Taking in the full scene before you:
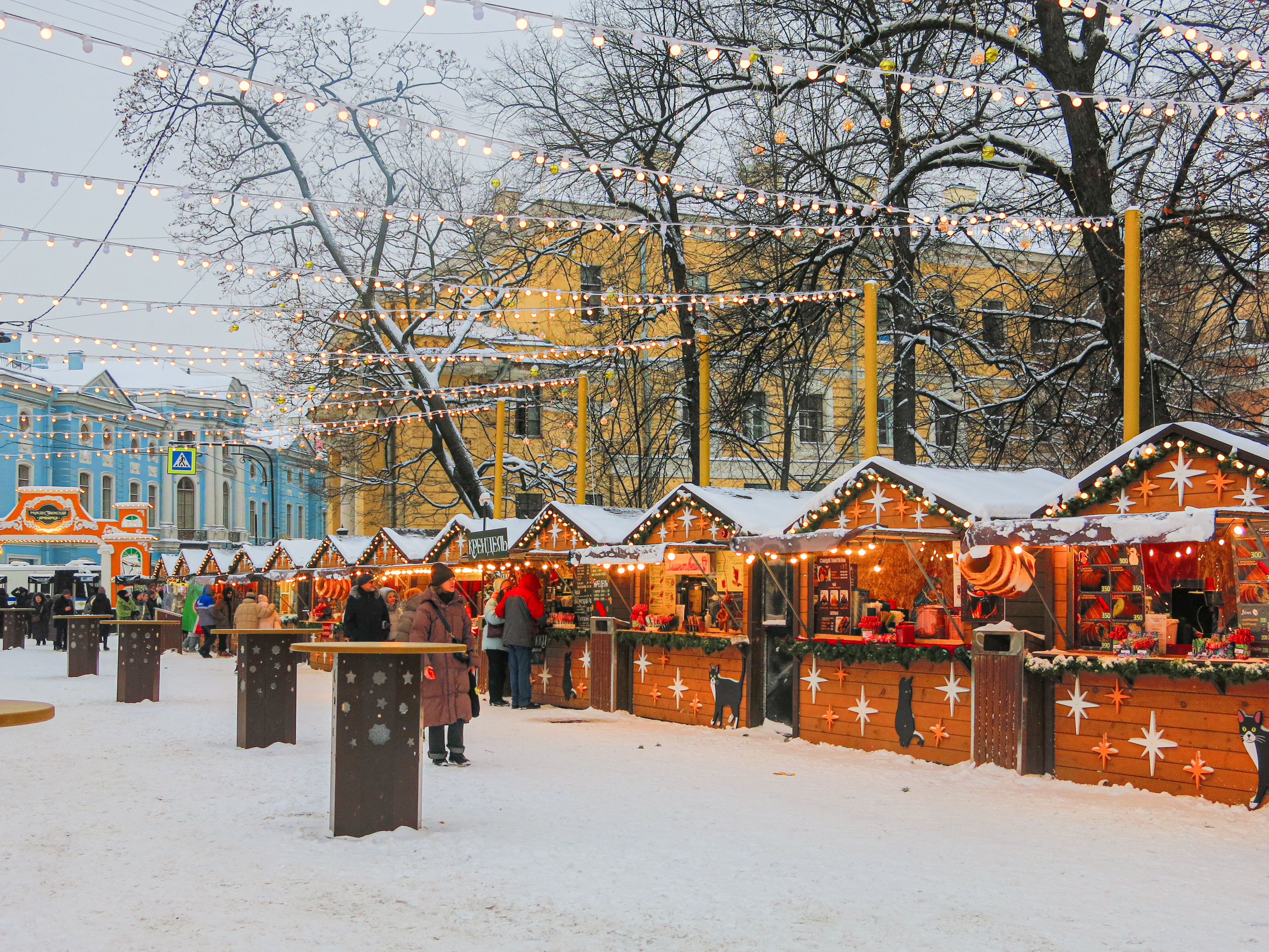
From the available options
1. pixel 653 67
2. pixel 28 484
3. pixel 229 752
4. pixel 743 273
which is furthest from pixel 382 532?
pixel 28 484

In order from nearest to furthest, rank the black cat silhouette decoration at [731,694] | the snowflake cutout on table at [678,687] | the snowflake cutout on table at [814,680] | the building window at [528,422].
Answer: the snowflake cutout on table at [814,680]
the black cat silhouette decoration at [731,694]
the snowflake cutout on table at [678,687]
the building window at [528,422]

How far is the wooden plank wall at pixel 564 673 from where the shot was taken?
16188mm

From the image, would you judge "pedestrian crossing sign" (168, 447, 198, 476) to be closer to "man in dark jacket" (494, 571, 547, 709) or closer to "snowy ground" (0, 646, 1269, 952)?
"man in dark jacket" (494, 571, 547, 709)

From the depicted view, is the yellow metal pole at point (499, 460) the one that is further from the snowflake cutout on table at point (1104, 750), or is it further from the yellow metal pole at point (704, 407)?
the snowflake cutout on table at point (1104, 750)

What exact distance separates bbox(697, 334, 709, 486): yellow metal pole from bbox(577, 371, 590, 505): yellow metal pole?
101 inches

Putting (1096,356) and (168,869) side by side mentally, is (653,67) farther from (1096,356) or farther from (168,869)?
(168,869)

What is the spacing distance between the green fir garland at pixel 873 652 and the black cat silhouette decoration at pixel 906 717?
6.9 inches

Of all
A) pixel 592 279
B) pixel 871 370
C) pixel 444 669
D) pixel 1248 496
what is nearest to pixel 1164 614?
pixel 1248 496

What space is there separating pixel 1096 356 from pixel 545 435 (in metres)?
20.5

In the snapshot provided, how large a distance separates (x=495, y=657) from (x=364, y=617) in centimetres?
353

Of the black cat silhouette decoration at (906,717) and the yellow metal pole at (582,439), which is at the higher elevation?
the yellow metal pole at (582,439)

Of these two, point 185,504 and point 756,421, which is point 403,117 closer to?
point 756,421

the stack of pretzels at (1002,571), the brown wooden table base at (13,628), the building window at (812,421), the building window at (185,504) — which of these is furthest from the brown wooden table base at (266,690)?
the building window at (185,504)

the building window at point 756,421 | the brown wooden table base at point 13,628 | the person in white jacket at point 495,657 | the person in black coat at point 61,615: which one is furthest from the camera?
the brown wooden table base at point 13,628
